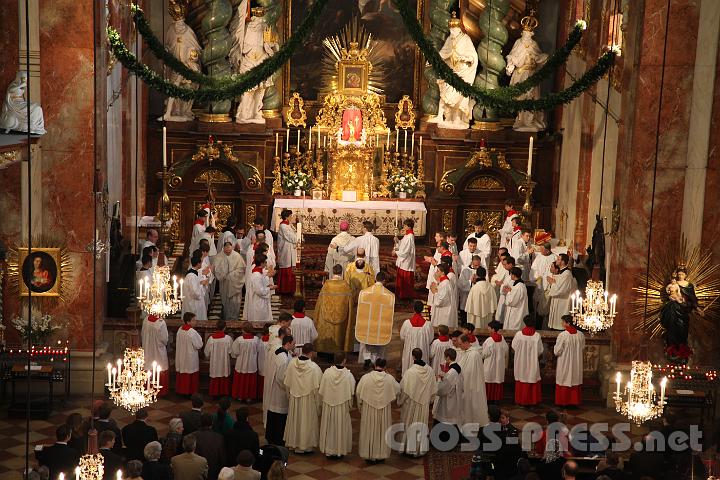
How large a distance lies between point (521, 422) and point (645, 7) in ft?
20.2

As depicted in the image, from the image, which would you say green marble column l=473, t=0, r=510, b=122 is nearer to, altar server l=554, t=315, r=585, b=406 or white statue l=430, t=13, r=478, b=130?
white statue l=430, t=13, r=478, b=130

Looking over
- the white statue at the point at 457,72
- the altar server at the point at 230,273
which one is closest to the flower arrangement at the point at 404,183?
the white statue at the point at 457,72

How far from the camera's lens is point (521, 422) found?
18156 millimetres

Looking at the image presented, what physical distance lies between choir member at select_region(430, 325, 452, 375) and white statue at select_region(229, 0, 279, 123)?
9.30 m

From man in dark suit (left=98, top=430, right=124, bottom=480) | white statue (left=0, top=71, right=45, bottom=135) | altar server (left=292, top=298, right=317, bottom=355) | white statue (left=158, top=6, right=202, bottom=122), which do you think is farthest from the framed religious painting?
white statue (left=158, top=6, right=202, bottom=122)

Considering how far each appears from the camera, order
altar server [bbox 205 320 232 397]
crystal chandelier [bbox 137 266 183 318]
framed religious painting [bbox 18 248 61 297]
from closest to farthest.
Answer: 1. crystal chandelier [bbox 137 266 183 318]
2. framed religious painting [bbox 18 248 61 297]
3. altar server [bbox 205 320 232 397]

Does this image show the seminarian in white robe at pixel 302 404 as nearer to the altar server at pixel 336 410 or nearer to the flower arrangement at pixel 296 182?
the altar server at pixel 336 410

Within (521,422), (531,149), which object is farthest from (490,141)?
(521,422)

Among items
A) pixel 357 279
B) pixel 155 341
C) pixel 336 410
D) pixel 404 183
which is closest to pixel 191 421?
pixel 336 410

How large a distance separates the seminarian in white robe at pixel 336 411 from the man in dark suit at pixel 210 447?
236 cm

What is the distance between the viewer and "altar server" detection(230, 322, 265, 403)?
18188 mm

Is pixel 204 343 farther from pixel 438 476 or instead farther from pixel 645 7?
pixel 645 7

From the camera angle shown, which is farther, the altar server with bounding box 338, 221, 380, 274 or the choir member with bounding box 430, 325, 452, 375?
the altar server with bounding box 338, 221, 380, 274

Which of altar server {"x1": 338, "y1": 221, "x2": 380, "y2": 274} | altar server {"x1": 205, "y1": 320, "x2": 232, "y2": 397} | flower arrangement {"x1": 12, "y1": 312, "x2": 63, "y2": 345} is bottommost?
altar server {"x1": 205, "y1": 320, "x2": 232, "y2": 397}
